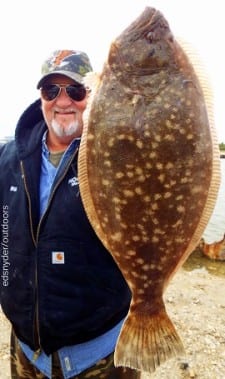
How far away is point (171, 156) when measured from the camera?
6.59 feet

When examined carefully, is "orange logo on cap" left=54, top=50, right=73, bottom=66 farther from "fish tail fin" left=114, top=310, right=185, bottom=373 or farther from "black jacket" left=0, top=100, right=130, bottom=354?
"fish tail fin" left=114, top=310, right=185, bottom=373

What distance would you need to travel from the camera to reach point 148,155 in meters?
2.02

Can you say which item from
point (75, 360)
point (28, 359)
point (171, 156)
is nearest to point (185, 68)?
point (171, 156)

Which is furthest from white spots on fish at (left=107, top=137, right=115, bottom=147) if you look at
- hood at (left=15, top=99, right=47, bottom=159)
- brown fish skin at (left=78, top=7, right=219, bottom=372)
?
hood at (left=15, top=99, right=47, bottom=159)

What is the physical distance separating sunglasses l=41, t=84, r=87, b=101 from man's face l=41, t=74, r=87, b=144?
0.02 m

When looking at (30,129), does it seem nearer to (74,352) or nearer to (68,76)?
(68,76)

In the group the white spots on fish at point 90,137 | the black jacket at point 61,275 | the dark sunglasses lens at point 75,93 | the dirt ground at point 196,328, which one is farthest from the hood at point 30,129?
the dirt ground at point 196,328

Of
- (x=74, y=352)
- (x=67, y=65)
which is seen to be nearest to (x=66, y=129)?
(x=67, y=65)

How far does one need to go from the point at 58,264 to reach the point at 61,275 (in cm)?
8

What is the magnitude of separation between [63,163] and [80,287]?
0.92m

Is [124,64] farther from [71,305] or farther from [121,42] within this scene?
[71,305]

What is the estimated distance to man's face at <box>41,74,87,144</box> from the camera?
328 cm

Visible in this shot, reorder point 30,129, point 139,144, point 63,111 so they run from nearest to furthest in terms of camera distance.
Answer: point 139,144, point 63,111, point 30,129

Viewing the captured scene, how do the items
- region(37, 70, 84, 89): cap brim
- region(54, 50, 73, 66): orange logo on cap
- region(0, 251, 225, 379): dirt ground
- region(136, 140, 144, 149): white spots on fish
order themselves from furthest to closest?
region(0, 251, 225, 379): dirt ground → region(54, 50, 73, 66): orange logo on cap → region(37, 70, 84, 89): cap brim → region(136, 140, 144, 149): white spots on fish
